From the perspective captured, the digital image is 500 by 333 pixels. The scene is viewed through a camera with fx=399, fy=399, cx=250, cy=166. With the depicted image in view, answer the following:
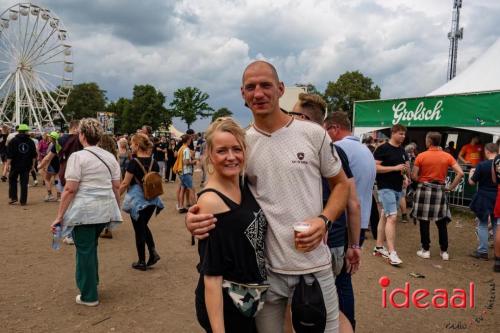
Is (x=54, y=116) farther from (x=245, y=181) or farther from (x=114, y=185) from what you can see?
(x=245, y=181)

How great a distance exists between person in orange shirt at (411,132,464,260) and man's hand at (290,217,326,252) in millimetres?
4662

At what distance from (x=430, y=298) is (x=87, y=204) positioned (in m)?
3.82

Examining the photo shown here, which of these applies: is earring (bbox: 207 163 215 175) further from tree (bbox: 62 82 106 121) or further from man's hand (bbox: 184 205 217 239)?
tree (bbox: 62 82 106 121)

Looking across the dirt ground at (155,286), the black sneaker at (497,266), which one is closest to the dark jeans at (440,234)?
the dirt ground at (155,286)

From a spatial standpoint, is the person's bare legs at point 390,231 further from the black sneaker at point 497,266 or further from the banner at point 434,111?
the banner at point 434,111

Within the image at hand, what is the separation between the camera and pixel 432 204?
19.4 feet

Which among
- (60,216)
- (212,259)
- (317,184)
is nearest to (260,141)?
(317,184)

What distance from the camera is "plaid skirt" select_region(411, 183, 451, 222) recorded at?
5879 millimetres

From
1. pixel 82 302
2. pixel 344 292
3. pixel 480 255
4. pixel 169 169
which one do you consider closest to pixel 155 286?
pixel 82 302

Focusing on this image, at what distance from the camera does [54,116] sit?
42250 millimetres

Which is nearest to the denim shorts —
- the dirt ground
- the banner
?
the dirt ground

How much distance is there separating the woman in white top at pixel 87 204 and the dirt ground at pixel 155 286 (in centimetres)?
38

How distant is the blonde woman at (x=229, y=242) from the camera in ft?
6.01

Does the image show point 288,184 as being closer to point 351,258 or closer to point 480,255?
point 351,258
